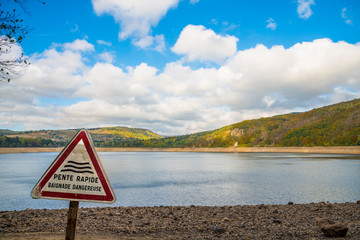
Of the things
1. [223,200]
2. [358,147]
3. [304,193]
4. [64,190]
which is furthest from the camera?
[358,147]

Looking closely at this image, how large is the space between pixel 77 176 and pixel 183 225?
7.96 meters

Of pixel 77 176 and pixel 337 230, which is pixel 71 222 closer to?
pixel 77 176

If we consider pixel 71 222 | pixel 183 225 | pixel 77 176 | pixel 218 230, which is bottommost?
pixel 183 225

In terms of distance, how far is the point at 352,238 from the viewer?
24.1 ft

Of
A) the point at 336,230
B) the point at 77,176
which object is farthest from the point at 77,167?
the point at 336,230

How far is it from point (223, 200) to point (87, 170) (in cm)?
2131

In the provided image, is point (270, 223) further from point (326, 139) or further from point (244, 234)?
point (326, 139)

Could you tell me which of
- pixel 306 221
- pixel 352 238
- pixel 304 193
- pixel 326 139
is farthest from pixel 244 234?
pixel 326 139

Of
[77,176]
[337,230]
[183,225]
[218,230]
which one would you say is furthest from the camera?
[183,225]

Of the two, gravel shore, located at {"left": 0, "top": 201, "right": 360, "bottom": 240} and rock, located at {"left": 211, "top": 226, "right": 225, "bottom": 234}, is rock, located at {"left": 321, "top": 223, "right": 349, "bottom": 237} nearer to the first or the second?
gravel shore, located at {"left": 0, "top": 201, "right": 360, "bottom": 240}

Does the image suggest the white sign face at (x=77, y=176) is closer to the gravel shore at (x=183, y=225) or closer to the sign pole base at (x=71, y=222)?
the sign pole base at (x=71, y=222)

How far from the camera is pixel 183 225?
10156 mm

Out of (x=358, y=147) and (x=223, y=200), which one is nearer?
(x=223, y=200)

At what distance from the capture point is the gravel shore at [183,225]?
27.3 ft
